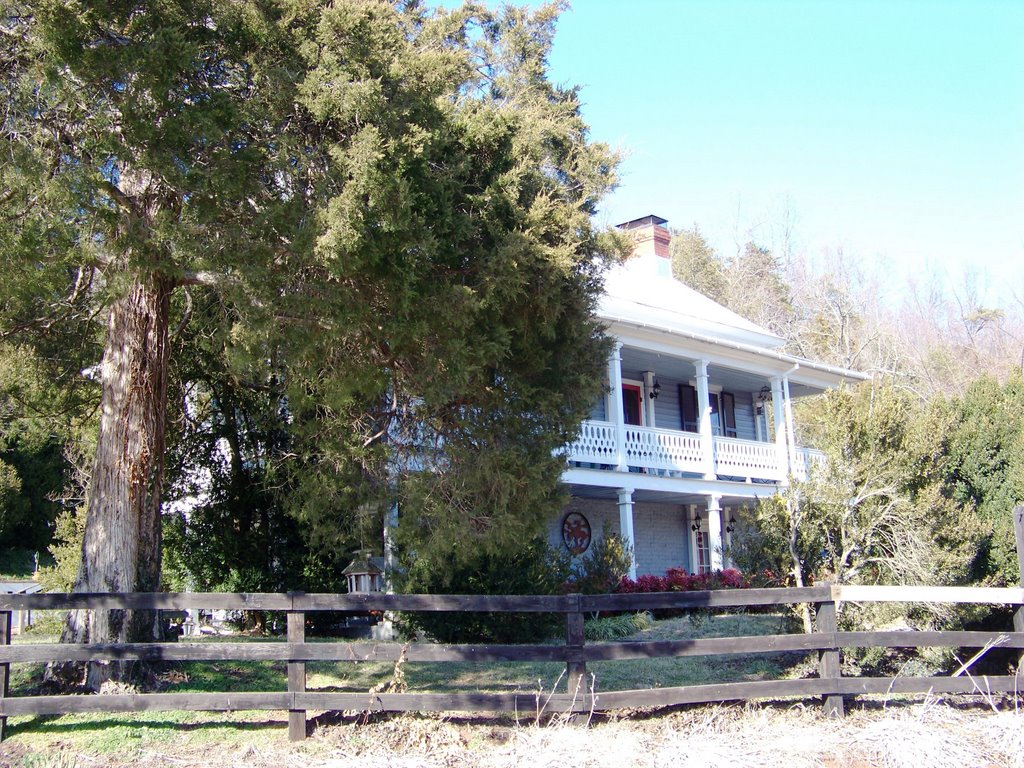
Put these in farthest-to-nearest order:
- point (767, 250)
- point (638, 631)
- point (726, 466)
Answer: point (767, 250)
point (726, 466)
point (638, 631)

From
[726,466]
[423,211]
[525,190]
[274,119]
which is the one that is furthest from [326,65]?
[726,466]

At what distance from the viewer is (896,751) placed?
23.5 feet

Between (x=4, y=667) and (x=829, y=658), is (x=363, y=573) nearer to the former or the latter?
(x=4, y=667)

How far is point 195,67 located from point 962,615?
403 inches

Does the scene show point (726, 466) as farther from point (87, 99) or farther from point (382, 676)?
point (87, 99)

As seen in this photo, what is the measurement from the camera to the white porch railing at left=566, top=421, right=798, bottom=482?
18.9 m

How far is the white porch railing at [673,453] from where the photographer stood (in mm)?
18859

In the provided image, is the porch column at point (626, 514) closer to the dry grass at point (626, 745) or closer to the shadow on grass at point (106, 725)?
the dry grass at point (626, 745)

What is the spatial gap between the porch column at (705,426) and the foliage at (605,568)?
13.2 feet

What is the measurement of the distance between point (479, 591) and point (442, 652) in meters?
5.42

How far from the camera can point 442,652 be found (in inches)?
302

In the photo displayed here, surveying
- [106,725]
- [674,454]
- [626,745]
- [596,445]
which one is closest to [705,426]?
[674,454]

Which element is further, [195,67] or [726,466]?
[726,466]

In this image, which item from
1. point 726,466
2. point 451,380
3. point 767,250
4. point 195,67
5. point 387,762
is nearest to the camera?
point 387,762
